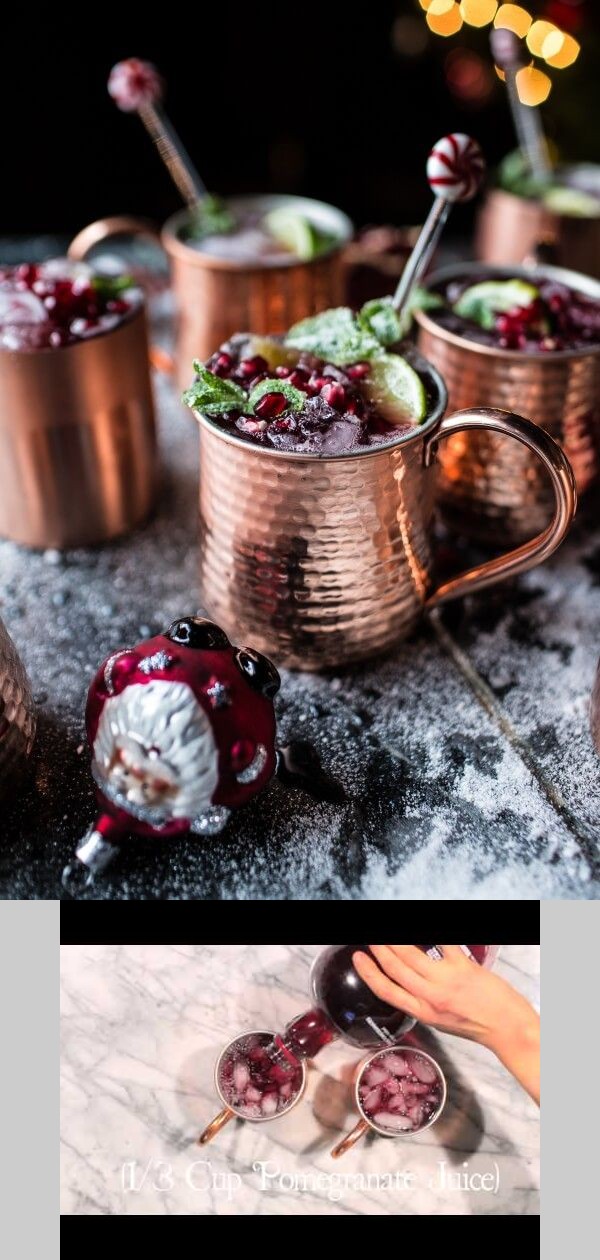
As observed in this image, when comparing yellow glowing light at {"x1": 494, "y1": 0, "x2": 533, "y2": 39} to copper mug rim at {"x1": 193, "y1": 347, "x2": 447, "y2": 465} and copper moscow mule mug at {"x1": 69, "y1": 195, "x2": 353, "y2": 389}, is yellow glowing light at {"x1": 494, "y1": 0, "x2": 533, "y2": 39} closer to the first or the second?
copper moscow mule mug at {"x1": 69, "y1": 195, "x2": 353, "y2": 389}

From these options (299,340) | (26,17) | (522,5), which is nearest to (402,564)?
(299,340)

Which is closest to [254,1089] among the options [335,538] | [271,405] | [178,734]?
[178,734]

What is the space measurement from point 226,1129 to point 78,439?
0.68 metres

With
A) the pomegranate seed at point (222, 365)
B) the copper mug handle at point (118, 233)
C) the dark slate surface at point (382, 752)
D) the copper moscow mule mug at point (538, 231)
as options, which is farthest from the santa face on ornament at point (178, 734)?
the copper moscow mule mug at point (538, 231)

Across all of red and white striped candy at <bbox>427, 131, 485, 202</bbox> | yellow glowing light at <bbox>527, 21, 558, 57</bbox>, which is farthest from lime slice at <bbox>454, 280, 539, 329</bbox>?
yellow glowing light at <bbox>527, 21, 558, 57</bbox>

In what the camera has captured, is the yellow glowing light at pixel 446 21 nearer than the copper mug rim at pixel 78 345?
No

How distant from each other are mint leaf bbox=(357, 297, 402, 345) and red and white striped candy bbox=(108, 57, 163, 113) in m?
0.48

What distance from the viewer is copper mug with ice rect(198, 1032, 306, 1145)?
30.2 inches

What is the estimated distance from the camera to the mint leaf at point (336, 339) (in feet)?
3.22

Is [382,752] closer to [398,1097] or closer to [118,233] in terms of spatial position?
[398,1097]

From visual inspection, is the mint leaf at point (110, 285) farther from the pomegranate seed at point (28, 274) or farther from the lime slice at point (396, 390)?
the lime slice at point (396, 390)

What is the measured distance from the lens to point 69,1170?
2.52 feet

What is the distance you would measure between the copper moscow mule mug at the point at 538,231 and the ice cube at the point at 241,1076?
1.13 m

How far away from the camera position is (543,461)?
0.92 meters
